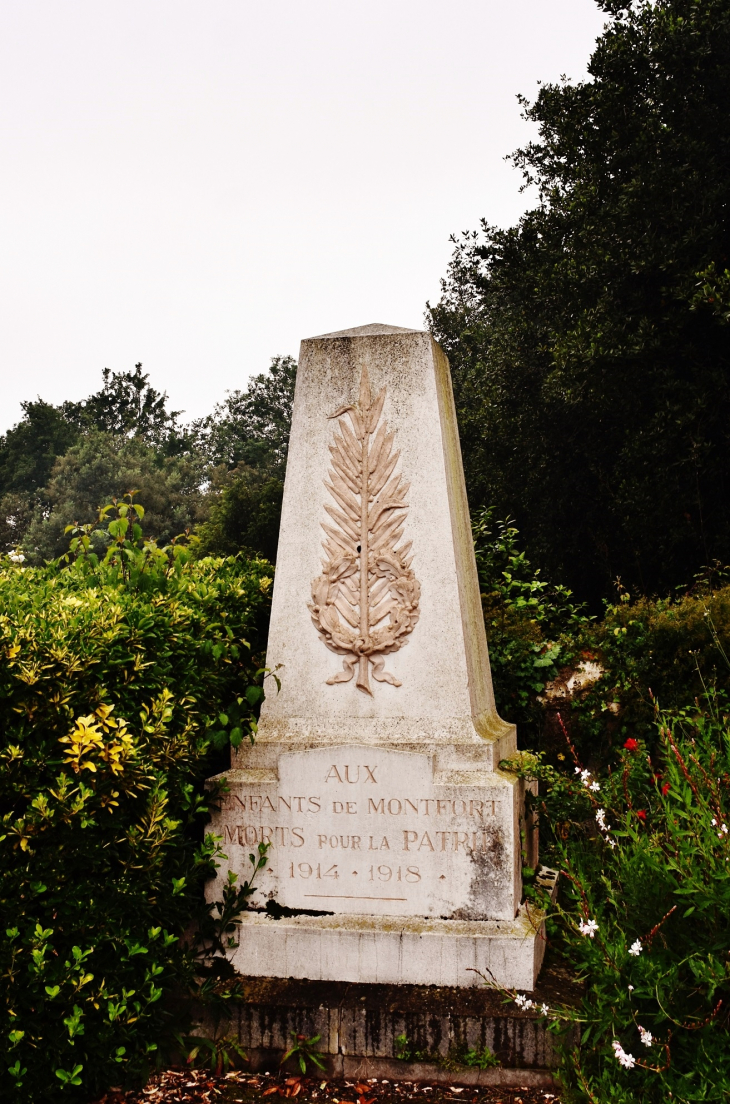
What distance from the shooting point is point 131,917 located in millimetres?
3377

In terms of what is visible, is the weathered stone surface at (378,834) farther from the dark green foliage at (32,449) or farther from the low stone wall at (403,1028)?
the dark green foliage at (32,449)

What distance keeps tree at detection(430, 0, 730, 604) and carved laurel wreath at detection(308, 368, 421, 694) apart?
7.60 metres

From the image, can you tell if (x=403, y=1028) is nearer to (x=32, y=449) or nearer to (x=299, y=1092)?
(x=299, y=1092)

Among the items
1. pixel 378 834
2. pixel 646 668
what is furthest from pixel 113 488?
pixel 378 834

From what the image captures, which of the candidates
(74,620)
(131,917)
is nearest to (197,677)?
(74,620)

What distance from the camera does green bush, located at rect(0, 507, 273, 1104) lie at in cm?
301

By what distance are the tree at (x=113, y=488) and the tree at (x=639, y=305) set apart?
33.0 m

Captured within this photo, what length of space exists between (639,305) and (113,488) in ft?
137

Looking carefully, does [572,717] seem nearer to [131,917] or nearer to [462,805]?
[462,805]

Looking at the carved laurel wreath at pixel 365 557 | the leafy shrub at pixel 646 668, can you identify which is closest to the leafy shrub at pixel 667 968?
the carved laurel wreath at pixel 365 557

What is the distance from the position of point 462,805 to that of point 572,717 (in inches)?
90.1

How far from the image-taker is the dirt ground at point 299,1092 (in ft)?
11.2

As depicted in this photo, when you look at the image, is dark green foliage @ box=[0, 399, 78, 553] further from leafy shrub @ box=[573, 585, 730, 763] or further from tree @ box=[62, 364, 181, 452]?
leafy shrub @ box=[573, 585, 730, 763]

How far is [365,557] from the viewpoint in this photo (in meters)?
4.31
